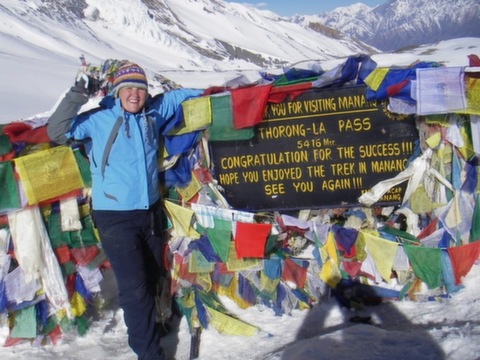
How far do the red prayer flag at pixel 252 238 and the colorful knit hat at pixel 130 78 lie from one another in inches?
53.2

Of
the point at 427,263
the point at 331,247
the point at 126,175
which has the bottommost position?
the point at 427,263

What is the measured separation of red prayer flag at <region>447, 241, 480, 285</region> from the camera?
3.62 m

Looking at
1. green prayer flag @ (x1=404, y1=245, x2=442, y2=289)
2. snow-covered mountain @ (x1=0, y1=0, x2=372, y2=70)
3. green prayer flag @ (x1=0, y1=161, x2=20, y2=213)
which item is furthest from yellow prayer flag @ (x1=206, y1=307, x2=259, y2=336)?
snow-covered mountain @ (x1=0, y1=0, x2=372, y2=70)

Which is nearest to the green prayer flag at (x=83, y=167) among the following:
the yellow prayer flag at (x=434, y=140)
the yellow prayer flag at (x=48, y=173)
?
the yellow prayer flag at (x=48, y=173)

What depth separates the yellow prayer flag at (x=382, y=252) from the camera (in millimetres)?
3729

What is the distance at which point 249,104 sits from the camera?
365 centimetres

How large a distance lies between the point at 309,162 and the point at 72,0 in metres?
66.9

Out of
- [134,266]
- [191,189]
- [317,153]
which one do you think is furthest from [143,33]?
[134,266]

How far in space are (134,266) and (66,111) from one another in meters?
1.16

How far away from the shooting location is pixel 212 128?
149 inches

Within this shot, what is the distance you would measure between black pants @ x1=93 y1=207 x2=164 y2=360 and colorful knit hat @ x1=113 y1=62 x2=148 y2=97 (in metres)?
0.87

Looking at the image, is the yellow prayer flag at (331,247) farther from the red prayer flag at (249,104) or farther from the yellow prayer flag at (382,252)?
the red prayer flag at (249,104)

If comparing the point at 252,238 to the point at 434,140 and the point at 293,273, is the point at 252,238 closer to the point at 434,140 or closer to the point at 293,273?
the point at 293,273

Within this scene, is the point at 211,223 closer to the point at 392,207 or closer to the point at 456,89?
the point at 392,207
